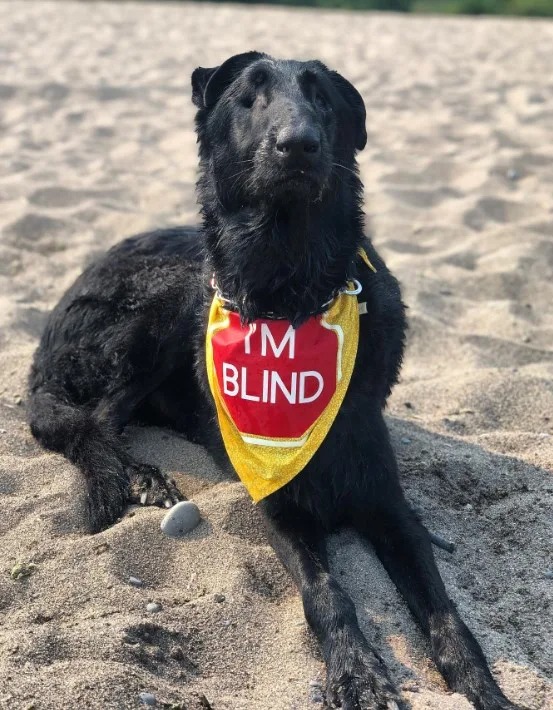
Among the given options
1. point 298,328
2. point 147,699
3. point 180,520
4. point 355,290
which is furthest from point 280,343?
point 147,699

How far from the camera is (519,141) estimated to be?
28.6 feet

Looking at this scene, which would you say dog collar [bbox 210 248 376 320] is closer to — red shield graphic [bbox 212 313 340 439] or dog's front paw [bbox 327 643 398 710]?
red shield graphic [bbox 212 313 340 439]

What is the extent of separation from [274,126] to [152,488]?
158cm

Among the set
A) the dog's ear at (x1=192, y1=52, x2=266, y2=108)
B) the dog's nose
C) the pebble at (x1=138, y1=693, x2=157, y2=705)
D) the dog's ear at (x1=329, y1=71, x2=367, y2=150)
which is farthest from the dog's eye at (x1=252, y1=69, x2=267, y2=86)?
the pebble at (x1=138, y1=693, x2=157, y2=705)

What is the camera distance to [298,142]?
3115mm

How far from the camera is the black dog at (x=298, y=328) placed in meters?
3.03

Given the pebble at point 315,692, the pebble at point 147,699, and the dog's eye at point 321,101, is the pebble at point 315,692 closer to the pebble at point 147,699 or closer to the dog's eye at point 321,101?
the pebble at point 147,699

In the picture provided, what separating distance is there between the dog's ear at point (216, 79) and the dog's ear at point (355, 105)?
1.23 ft

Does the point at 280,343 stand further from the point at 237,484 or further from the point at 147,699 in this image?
the point at 147,699

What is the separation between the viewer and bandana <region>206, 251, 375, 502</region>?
3566 millimetres

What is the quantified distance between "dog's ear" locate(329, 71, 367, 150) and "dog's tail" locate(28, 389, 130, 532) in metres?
1.70

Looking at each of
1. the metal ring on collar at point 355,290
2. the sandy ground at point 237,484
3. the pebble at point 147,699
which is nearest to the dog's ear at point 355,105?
the metal ring on collar at point 355,290

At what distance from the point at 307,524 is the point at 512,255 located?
11.1 ft

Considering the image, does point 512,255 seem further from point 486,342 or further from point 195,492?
point 195,492
